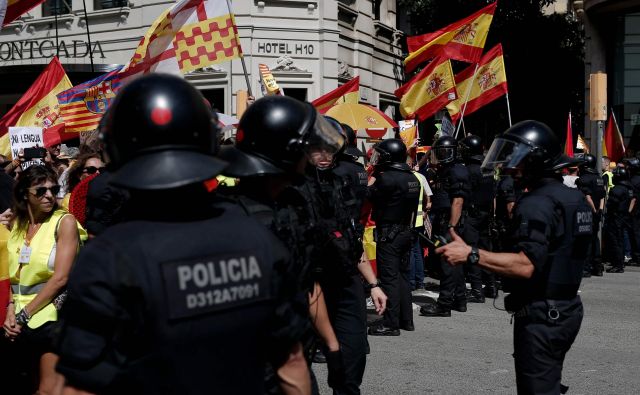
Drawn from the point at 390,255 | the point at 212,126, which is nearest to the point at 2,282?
the point at 212,126

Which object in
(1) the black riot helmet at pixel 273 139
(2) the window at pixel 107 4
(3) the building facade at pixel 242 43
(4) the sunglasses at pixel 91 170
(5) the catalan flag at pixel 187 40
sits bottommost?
(4) the sunglasses at pixel 91 170

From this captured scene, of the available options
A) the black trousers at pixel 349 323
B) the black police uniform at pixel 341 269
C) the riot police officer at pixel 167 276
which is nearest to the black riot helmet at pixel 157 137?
the riot police officer at pixel 167 276

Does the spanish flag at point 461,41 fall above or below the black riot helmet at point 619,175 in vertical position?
above

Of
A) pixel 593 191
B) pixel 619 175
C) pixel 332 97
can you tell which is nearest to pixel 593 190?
pixel 593 191

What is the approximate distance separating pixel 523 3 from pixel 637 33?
510cm

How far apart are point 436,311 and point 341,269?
5206 mm

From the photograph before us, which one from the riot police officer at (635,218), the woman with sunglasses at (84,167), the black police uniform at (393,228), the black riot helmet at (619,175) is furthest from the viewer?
the riot police officer at (635,218)

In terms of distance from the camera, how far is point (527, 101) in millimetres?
28828

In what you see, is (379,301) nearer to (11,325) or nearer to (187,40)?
(11,325)

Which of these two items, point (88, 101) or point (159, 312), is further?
point (88, 101)

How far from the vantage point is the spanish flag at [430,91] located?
45.1ft

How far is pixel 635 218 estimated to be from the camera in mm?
15266

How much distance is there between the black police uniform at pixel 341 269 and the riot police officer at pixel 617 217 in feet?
32.2

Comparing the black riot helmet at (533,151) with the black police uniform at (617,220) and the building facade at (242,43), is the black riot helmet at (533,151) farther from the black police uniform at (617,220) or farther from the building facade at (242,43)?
the building facade at (242,43)
